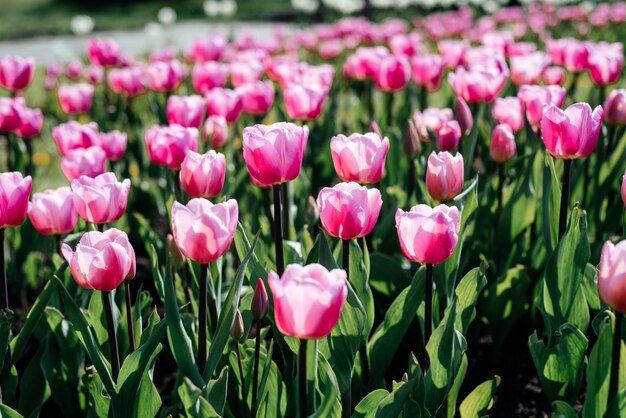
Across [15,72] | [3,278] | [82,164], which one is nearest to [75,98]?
[15,72]

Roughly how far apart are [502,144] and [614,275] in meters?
1.12

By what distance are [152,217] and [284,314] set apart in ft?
7.91

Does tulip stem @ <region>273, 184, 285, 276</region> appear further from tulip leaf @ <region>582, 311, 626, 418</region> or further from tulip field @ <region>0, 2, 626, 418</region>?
tulip leaf @ <region>582, 311, 626, 418</region>

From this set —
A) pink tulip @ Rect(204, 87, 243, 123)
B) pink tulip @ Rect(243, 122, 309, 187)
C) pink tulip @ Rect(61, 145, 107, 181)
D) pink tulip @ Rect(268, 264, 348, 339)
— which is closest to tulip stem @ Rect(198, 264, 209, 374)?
pink tulip @ Rect(243, 122, 309, 187)

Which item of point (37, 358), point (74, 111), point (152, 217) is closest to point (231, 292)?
point (37, 358)

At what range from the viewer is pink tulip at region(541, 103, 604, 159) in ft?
6.13

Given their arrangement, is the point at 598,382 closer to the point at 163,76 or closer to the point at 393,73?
the point at 393,73

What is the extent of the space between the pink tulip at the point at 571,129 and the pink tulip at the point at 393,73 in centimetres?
148

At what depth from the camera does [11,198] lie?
1.80 metres

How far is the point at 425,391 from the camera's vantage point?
168 cm

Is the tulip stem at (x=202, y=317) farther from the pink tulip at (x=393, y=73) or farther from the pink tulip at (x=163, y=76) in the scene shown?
the pink tulip at (x=163, y=76)

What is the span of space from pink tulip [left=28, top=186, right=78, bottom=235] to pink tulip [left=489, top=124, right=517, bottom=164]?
1275 millimetres

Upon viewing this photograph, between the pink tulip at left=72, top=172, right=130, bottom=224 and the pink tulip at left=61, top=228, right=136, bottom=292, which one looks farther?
the pink tulip at left=72, top=172, right=130, bottom=224

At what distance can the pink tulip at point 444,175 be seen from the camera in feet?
6.25
